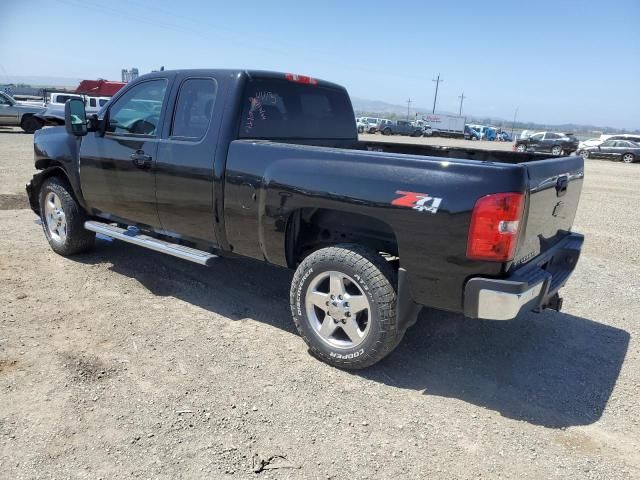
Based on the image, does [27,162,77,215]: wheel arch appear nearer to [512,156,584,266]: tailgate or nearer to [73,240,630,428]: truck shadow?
[73,240,630,428]: truck shadow

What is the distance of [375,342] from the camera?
10.6 feet

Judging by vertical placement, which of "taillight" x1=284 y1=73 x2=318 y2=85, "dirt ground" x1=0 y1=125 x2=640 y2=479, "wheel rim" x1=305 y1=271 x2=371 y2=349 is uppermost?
"taillight" x1=284 y1=73 x2=318 y2=85

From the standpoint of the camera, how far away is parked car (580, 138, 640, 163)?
27047 millimetres

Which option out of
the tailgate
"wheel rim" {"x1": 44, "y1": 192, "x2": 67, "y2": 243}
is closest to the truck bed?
the tailgate

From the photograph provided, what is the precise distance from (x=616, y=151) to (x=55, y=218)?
29767 millimetres

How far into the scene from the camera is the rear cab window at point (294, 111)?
3.99 metres

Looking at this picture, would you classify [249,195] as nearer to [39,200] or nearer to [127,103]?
[127,103]

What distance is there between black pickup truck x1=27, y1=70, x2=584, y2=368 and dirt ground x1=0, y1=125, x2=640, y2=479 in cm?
47

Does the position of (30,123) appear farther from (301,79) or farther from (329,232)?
(329,232)

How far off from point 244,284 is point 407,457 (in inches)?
107

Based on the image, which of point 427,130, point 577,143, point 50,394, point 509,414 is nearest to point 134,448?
point 50,394

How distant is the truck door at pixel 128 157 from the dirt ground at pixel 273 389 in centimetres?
76

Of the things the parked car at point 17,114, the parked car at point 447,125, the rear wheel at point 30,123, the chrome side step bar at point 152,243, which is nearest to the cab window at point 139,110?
the chrome side step bar at point 152,243

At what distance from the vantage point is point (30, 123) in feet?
68.9
